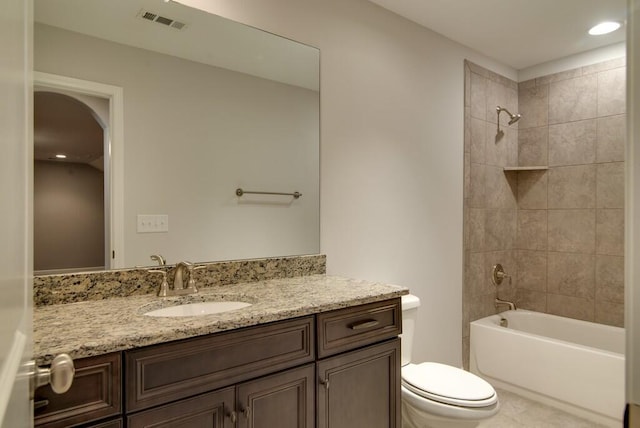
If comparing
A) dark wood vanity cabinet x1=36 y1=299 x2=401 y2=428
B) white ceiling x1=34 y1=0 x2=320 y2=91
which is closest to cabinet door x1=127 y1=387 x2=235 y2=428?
dark wood vanity cabinet x1=36 y1=299 x2=401 y2=428

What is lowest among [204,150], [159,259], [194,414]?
[194,414]

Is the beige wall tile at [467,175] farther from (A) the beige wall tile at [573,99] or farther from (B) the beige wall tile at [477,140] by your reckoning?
(A) the beige wall tile at [573,99]

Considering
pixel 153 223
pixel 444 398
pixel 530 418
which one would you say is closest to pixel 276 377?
pixel 153 223

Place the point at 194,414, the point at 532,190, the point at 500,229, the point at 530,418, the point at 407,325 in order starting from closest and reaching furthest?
1. the point at 194,414
2. the point at 407,325
3. the point at 530,418
4. the point at 500,229
5. the point at 532,190

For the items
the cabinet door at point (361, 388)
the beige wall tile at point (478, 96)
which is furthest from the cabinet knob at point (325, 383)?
the beige wall tile at point (478, 96)

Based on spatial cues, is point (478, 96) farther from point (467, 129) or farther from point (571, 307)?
point (571, 307)

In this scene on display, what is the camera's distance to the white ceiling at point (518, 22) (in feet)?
7.45

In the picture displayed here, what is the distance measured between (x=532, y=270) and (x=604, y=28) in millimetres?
1902

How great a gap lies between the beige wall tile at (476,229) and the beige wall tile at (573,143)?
828mm

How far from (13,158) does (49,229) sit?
1005 mm

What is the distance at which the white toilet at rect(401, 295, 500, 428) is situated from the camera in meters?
1.69

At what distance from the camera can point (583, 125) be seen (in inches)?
117

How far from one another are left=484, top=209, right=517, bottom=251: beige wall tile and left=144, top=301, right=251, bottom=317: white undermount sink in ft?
7.42

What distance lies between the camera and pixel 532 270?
3.27 m
